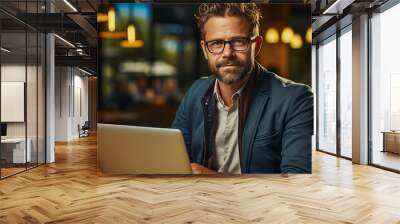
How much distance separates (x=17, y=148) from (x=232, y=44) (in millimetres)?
4372

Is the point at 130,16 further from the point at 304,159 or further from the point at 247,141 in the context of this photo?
the point at 304,159

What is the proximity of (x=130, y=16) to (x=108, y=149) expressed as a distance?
2.06 meters

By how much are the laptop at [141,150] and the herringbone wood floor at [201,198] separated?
23 centimetres

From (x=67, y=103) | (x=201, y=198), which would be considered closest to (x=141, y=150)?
(x=201, y=198)

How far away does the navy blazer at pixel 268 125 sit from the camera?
20.2ft

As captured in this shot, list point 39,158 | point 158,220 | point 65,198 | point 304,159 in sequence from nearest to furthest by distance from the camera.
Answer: point 158,220
point 65,198
point 304,159
point 39,158

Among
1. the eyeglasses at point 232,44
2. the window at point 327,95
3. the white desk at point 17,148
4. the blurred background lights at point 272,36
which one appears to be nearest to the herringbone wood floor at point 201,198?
the white desk at point 17,148

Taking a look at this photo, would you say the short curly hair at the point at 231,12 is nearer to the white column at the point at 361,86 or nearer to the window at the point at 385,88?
the window at the point at 385,88

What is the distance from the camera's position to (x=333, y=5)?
721 cm

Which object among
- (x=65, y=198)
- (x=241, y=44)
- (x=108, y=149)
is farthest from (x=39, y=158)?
(x=241, y=44)

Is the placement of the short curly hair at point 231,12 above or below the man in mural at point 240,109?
above

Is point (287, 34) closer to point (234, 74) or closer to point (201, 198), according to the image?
point (234, 74)

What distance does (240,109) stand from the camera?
6.21 m

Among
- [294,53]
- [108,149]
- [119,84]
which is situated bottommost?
[108,149]
